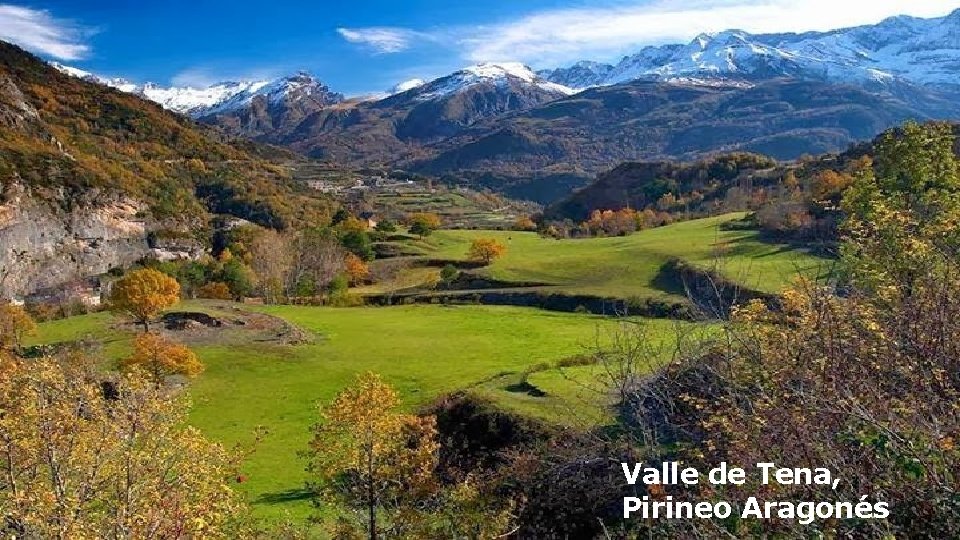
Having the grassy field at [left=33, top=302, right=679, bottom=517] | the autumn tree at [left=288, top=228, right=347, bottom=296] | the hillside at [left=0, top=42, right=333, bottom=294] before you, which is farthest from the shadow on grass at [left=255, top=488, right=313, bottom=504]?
the hillside at [left=0, top=42, right=333, bottom=294]

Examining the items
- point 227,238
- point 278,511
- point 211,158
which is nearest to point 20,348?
point 278,511

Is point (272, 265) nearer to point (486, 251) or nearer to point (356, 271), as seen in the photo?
point (356, 271)

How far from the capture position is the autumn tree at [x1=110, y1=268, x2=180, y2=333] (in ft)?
181

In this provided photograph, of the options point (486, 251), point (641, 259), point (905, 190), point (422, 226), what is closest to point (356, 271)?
point (486, 251)

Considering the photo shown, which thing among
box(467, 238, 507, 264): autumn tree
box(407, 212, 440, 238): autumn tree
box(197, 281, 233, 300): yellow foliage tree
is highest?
box(407, 212, 440, 238): autumn tree

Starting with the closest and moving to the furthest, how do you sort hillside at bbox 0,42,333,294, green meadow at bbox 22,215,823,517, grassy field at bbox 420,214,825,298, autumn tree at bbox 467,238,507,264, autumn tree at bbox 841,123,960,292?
1. autumn tree at bbox 841,123,960,292
2. green meadow at bbox 22,215,823,517
3. grassy field at bbox 420,214,825,298
4. autumn tree at bbox 467,238,507,264
5. hillside at bbox 0,42,333,294

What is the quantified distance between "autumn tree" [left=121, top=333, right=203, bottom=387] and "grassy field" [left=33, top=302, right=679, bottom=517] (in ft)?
7.19

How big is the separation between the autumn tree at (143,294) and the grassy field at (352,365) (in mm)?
3093

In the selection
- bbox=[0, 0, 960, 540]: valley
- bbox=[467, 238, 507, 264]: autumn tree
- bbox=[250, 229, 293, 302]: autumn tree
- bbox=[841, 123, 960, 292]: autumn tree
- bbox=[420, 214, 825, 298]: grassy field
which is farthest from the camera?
bbox=[467, 238, 507, 264]: autumn tree

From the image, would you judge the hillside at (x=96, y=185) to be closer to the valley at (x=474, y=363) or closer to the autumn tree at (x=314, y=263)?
the valley at (x=474, y=363)

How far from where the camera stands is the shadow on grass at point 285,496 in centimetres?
3108

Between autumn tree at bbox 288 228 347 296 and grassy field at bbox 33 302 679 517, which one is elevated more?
autumn tree at bbox 288 228 347 296

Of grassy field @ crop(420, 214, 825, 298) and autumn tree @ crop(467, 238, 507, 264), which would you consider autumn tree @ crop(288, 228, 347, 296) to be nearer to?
grassy field @ crop(420, 214, 825, 298)

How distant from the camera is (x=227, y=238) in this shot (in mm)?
139250
